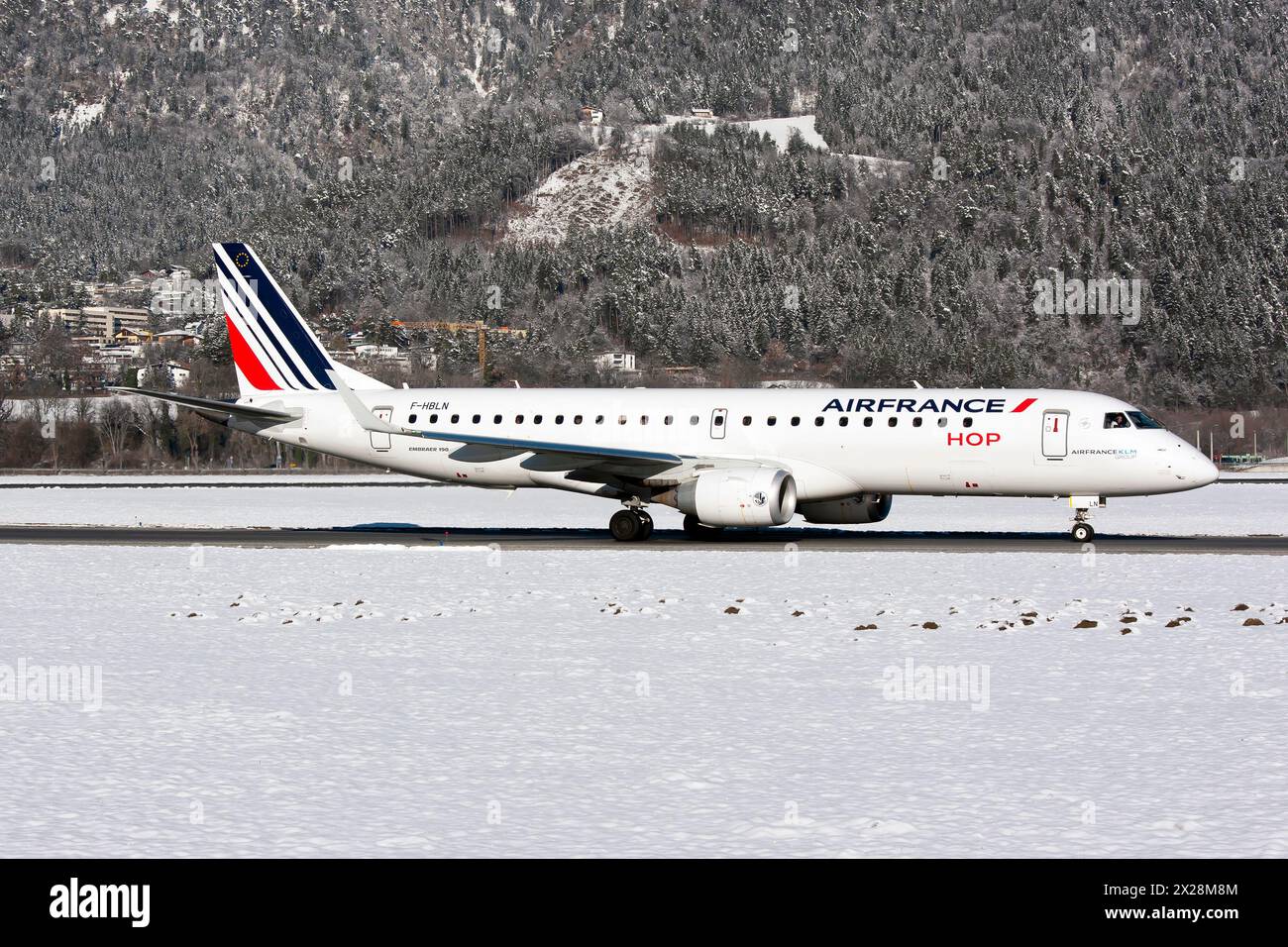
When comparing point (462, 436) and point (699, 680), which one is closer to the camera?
point (699, 680)

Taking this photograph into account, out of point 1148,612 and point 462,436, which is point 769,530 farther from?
point 1148,612

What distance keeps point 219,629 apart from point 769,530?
878 inches

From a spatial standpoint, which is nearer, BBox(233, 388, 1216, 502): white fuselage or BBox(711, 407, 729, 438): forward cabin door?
BBox(233, 388, 1216, 502): white fuselage

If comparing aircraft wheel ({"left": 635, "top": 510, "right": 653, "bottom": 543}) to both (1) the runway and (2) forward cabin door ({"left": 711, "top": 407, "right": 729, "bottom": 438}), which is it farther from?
(2) forward cabin door ({"left": 711, "top": 407, "right": 729, "bottom": 438})

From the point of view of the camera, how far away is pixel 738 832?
11477 mm

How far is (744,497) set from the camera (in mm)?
35531

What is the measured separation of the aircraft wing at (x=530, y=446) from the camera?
37.2 m

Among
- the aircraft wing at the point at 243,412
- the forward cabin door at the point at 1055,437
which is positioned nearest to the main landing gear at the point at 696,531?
the forward cabin door at the point at 1055,437

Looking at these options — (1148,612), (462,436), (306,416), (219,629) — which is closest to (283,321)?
(306,416)

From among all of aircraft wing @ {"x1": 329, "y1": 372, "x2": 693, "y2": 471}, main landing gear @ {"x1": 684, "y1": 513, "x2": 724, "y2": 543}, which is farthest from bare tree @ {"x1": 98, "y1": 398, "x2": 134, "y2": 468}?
main landing gear @ {"x1": 684, "y1": 513, "x2": 724, "y2": 543}

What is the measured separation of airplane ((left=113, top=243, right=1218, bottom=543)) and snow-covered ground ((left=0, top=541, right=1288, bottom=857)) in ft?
23.3

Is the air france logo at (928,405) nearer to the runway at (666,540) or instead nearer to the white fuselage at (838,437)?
the white fuselage at (838,437)

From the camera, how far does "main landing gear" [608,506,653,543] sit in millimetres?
38406
